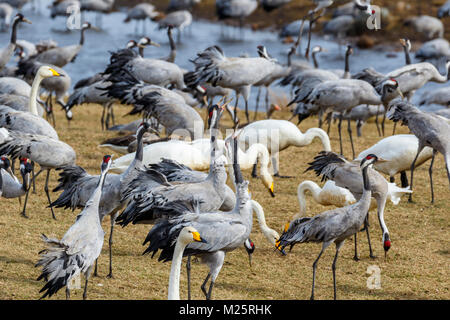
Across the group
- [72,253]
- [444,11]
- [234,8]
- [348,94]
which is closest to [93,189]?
[72,253]

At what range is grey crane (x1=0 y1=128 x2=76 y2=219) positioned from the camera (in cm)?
813

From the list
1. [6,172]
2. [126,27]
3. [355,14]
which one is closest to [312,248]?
[6,172]

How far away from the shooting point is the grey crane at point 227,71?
11.9 m

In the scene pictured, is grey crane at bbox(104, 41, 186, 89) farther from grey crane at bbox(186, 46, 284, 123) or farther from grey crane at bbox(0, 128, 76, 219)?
grey crane at bbox(0, 128, 76, 219)

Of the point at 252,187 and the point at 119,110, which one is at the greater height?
the point at 252,187

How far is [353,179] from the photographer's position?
25.4ft

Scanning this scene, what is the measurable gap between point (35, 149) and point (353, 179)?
3534 mm

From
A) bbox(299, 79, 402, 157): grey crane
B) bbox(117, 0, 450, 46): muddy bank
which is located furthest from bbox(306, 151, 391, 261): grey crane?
bbox(117, 0, 450, 46): muddy bank

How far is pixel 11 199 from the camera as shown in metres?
9.08

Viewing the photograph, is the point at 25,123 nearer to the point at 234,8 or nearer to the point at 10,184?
the point at 10,184
